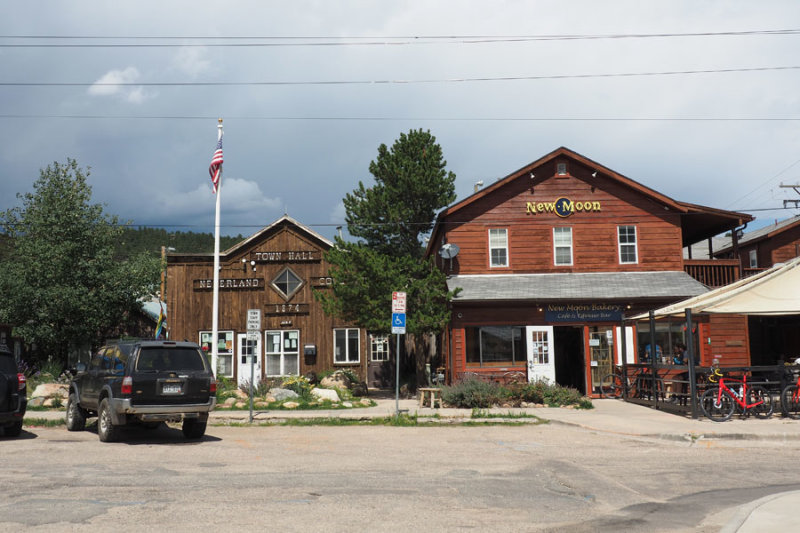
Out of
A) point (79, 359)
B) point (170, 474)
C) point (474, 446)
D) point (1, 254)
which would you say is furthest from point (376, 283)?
point (1, 254)

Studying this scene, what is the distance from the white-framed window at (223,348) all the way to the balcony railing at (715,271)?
2078 cm

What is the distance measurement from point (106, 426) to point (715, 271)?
22.4 m

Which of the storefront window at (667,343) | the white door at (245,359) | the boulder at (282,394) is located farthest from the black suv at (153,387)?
the white door at (245,359)

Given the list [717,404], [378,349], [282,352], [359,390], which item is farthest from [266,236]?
[717,404]

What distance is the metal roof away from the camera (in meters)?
22.7

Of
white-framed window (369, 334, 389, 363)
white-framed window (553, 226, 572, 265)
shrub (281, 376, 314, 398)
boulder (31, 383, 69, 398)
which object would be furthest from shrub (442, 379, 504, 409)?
white-framed window (369, 334, 389, 363)

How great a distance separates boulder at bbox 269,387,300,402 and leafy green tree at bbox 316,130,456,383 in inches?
151

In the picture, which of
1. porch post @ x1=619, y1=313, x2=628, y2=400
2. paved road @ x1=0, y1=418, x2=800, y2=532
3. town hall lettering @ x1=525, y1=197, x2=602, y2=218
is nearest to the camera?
paved road @ x1=0, y1=418, x2=800, y2=532

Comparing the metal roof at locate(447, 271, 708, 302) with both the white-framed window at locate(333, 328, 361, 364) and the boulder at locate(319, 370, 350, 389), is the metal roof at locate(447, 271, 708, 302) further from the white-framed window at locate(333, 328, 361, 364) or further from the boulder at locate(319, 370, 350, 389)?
the white-framed window at locate(333, 328, 361, 364)

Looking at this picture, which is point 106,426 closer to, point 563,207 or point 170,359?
point 170,359

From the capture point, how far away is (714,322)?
939 inches

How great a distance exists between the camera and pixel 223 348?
3250 centimetres

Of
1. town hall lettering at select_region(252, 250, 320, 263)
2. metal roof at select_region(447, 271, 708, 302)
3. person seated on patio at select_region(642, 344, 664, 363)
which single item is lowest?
person seated on patio at select_region(642, 344, 664, 363)

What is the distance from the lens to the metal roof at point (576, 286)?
22.7m
